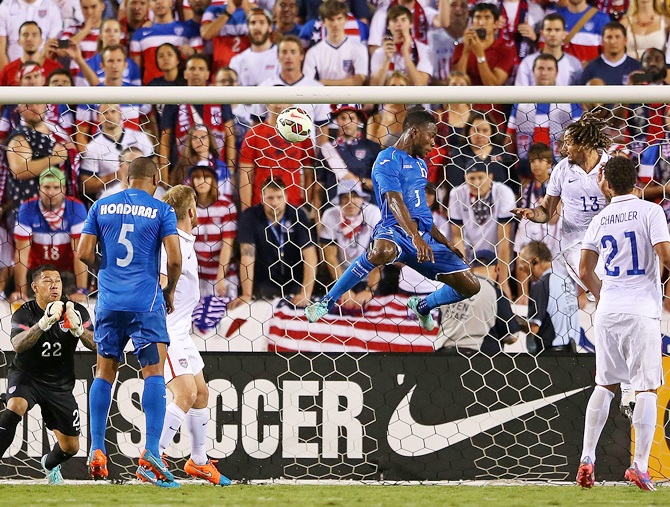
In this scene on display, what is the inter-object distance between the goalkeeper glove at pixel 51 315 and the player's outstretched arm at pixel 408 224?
2.00 m

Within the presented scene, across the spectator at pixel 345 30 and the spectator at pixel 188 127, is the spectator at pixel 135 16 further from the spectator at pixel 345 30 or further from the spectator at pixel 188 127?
the spectator at pixel 188 127

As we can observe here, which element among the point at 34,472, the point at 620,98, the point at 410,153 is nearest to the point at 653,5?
the point at 620,98

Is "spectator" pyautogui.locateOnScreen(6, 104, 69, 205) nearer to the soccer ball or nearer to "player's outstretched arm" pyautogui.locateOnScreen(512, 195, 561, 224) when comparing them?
the soccer ball

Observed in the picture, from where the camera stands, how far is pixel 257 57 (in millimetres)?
8969

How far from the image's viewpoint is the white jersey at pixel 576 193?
6320 millimetres

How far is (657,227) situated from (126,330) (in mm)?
2880

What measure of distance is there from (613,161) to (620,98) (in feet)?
2.56

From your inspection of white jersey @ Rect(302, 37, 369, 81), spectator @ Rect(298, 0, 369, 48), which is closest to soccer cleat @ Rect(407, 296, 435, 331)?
white jersey @ Rect(302, 37, 369, 81)

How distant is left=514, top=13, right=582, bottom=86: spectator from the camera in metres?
8.74

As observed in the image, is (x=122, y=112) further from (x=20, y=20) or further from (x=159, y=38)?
(x=20, y=20)

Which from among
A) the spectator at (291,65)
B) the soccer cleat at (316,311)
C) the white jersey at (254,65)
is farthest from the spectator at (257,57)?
the soccer cleat at (316,311)

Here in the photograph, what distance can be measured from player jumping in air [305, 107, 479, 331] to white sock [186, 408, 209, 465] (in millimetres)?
875

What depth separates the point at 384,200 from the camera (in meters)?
5.93

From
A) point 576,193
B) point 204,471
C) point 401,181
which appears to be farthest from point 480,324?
point 204,471
